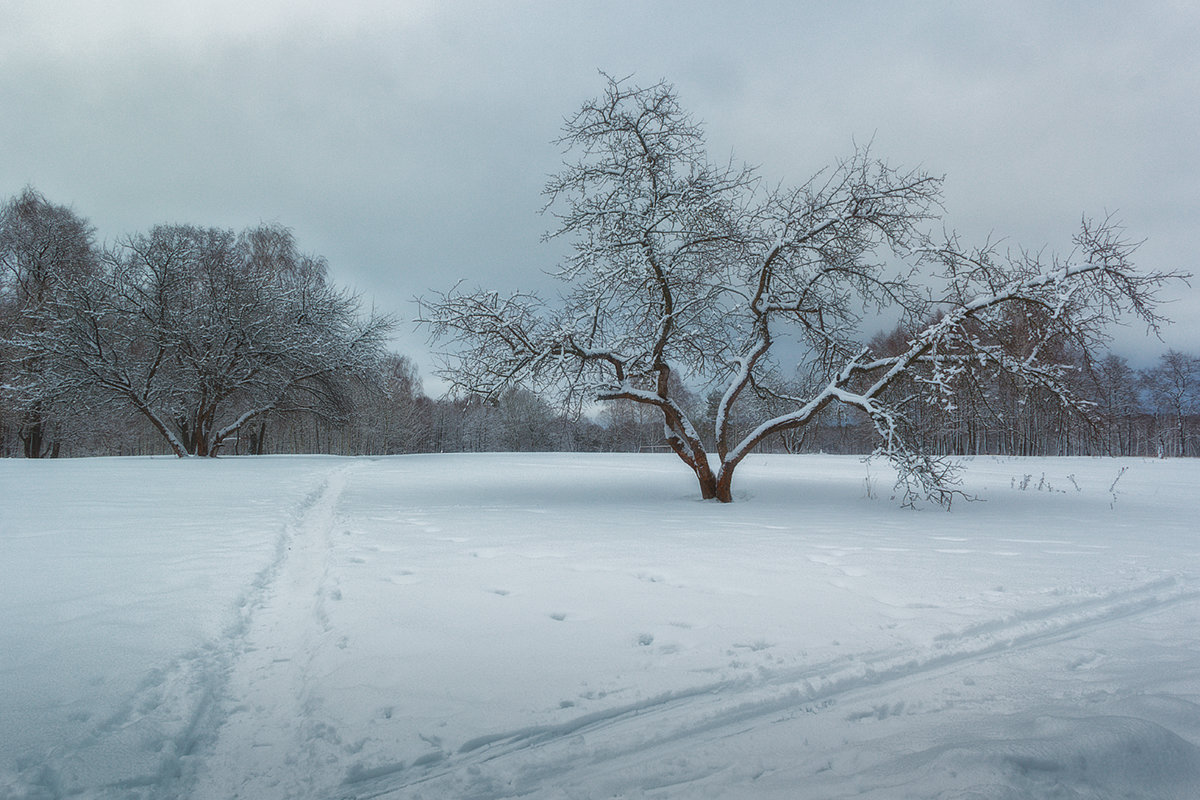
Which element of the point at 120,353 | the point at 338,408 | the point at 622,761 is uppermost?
the point at 120,353

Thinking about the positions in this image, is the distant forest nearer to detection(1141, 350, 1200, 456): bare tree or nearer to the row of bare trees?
the row of bare trees

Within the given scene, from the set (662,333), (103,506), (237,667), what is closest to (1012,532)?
(662,333)

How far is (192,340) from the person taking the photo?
2091cm

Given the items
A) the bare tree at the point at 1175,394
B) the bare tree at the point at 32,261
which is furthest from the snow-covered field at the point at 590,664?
the bare tree at the point at 1175,394

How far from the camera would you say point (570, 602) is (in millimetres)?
4078

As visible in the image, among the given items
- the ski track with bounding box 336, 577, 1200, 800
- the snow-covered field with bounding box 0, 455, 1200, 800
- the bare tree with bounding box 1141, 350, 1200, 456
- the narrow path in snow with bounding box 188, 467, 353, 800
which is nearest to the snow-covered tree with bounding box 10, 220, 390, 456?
the snow-covered field with bounding box 0, 455, 1200, 800

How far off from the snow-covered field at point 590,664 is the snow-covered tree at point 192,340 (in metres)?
16.4

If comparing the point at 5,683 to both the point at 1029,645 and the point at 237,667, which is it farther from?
the point at 1029,645

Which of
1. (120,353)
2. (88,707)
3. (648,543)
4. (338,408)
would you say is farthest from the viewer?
(338,408)

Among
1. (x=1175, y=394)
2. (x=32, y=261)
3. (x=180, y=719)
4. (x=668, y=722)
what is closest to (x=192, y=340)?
(x=32, y=261)

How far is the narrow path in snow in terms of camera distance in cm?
217

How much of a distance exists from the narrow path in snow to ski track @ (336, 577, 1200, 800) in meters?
0.24

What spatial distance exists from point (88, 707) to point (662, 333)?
856 cm

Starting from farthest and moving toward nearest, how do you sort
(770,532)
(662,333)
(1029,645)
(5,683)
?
(662,333) < (770,532) < (1029,645) < (5,683)
